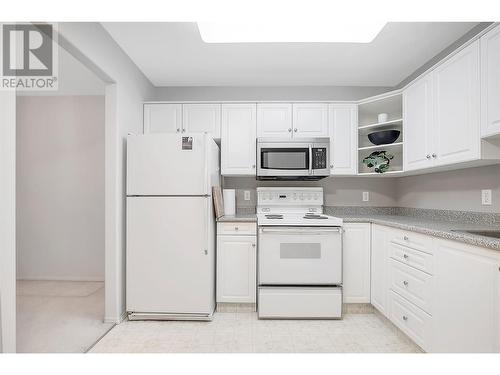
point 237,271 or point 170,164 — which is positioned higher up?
point 170,164

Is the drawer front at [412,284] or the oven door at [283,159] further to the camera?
the oven door at [283,159]

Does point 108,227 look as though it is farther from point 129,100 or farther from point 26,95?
point 26,95

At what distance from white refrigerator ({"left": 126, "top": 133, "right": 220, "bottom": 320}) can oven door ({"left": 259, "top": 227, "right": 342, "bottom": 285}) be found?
53cm

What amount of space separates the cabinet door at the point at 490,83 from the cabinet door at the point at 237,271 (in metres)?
1.87

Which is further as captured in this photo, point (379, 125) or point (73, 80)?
point (73, 80)

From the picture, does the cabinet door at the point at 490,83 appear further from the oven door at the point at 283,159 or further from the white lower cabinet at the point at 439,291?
the oven door at the point at 283,159

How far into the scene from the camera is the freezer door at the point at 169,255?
2338 millimetres

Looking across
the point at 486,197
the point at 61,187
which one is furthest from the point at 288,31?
the point at 61,187

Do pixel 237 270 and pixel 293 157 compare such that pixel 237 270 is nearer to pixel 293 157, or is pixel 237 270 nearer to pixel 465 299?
pixel 293 157

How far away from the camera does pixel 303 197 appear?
10.2 ft

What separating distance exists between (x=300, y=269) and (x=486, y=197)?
1509 mm

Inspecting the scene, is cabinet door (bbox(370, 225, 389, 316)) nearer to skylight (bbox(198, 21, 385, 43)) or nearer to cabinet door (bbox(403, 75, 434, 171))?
cabinet door (bbox(403, 75, 434, 171))

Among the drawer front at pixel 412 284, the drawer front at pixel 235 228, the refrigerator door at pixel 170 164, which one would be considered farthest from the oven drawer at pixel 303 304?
the refrigerator door at pixel 170 164

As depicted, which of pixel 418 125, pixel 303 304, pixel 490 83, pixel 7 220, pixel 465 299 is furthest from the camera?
pixel 303 304
